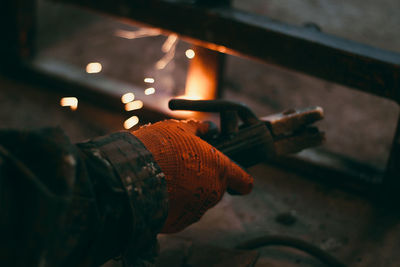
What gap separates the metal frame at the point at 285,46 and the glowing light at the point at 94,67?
0.59m

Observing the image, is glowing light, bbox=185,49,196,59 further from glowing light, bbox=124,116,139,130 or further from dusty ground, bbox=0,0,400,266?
glowing light, bbox=124,116,139,130

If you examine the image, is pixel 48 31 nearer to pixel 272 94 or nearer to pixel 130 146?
pixel 272 94

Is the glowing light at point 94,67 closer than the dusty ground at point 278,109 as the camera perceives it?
No

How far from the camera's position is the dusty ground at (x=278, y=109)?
7.44 feet

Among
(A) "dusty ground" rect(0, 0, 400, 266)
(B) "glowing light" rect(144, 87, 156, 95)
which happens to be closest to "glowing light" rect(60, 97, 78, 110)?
(A) "dusty ground" rect(0, 0, 400, 266)

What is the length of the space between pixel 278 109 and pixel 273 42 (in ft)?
2.72

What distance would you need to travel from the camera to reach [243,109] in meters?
1.80

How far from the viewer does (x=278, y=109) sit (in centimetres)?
327

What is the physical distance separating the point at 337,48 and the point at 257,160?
834mm

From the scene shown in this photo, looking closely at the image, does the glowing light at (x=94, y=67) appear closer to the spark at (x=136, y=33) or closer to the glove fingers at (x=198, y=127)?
the spark at (x=136, y=33)

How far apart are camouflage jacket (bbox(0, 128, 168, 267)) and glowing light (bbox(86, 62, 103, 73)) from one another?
2281mm

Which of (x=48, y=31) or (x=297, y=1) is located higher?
(x=297, y=1)

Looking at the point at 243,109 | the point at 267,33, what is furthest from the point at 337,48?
the point at 243,109

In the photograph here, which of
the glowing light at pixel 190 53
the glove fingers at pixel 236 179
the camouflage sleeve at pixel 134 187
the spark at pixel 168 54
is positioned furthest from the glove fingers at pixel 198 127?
the spark at pixel 168 54
